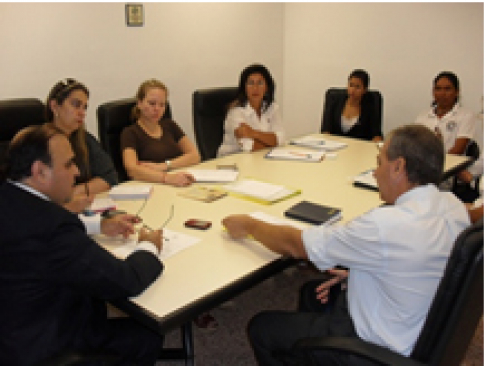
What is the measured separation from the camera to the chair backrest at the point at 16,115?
2.31 m

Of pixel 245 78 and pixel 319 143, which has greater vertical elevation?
pixel 245 78

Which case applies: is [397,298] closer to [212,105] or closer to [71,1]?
[212,105]

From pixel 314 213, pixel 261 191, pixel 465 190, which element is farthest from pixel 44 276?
pixel 465 190

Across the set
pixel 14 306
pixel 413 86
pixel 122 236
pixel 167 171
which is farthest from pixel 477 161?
pixel 14 306

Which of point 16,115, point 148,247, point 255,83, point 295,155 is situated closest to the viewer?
point 148,247

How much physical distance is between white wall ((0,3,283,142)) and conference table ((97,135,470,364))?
5.01 feet

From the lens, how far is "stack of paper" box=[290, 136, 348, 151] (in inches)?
130

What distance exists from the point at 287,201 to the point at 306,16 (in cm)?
350

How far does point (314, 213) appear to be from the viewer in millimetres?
2002

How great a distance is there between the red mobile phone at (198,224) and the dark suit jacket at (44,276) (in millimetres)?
491

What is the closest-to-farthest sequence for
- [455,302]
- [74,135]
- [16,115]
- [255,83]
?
[455,302]
[16,115]
[74,135]
[255,83]

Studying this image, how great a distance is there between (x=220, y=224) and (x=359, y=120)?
2.43 m

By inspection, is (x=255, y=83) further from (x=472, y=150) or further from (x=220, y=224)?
(x=220, y=224)

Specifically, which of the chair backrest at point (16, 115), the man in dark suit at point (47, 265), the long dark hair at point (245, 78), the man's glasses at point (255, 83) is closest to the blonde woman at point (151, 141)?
the chair backrest at point (16, 115)
